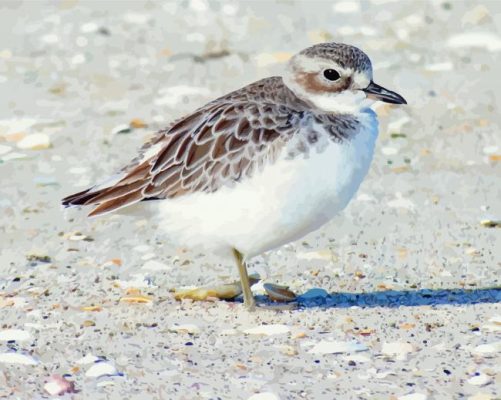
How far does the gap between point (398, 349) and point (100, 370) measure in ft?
4.58

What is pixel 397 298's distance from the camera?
23.0ft

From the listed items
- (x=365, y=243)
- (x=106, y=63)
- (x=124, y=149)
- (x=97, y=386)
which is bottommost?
(x=97, y=386)

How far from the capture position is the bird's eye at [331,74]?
6852 mm

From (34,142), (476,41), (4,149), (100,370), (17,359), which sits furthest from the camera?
(476,41)

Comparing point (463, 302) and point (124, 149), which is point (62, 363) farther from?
point (124, 149)

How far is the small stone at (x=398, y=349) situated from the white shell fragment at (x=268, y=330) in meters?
0.53

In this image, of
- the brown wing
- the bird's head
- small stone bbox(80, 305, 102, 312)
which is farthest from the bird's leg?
the bird's head

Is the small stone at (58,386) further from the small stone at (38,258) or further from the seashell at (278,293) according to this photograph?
the small stone at (38,258)

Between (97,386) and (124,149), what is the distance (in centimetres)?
382

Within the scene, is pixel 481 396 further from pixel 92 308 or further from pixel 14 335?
pixel 14 335

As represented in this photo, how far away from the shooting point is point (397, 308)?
22.5ft

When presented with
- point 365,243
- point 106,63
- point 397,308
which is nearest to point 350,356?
point 397,308

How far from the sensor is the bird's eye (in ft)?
22.5

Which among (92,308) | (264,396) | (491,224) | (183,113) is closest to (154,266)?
(92,308)
